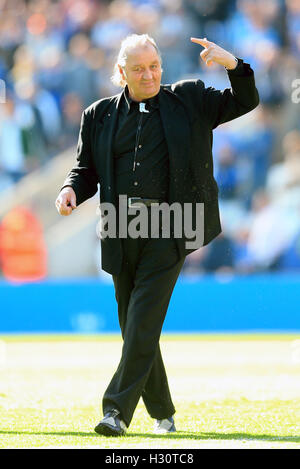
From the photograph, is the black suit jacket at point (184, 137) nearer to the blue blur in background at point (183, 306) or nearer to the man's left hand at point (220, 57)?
the man's left hand at point (220, 57)

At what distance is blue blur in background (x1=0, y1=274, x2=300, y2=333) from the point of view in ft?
38.1

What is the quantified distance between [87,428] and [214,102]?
1.79m

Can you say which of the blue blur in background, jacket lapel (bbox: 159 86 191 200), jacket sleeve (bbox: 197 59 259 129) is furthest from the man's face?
the blue blur in background

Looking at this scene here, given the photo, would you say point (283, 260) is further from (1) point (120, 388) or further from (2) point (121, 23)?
(1) point (120, 388)

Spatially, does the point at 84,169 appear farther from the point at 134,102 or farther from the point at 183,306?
the point at 183,306

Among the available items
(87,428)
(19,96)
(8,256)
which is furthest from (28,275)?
(87,428)

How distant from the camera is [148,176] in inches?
193

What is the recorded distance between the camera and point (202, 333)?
1180cm

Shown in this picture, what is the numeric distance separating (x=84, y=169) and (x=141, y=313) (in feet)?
2.72

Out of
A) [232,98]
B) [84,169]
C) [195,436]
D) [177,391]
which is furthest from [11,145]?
[195,436]

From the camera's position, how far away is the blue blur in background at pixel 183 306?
458 inches

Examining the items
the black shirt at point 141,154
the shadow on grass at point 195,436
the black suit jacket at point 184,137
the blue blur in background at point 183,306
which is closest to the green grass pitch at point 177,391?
the shadow on grass at point 195,436

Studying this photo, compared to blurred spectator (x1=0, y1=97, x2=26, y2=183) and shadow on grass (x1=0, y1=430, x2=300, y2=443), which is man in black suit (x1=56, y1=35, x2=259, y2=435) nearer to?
shadow on grass (x1=0, y1=430, x2=300, y2=443)

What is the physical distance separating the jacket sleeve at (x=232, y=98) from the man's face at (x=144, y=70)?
0.25 m
